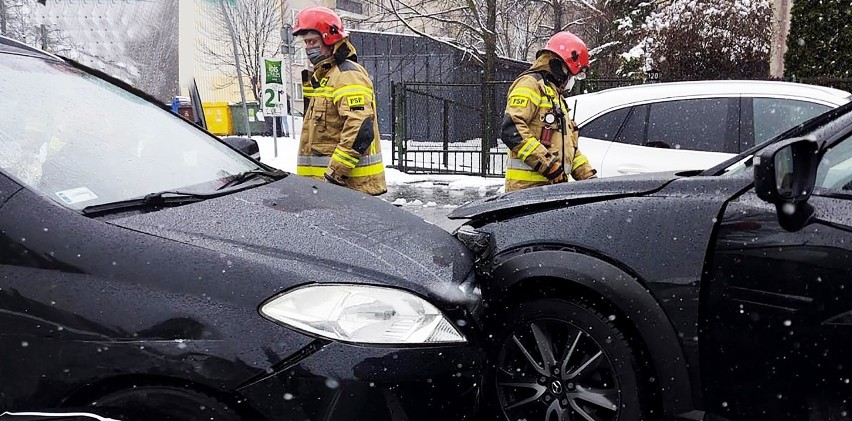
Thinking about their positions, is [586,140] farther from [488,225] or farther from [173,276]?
[173,276]

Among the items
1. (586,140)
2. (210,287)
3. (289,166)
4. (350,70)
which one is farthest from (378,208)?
(289,166)

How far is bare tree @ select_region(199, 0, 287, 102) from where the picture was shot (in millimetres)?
30359

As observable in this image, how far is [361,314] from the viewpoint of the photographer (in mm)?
1894

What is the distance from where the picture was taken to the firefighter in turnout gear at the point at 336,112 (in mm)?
4031

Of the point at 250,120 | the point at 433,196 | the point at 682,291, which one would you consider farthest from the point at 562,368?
the point at 250,120

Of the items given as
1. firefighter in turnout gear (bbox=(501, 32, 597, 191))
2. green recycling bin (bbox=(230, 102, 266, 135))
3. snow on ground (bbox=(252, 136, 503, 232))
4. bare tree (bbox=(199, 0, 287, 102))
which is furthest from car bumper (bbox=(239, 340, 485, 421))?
bare tree (bbox=(199, 0, 287, 102))

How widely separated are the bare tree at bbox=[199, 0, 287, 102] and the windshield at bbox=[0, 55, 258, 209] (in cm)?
2838

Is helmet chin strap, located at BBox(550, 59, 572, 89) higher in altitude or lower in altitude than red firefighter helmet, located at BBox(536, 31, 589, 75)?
lower

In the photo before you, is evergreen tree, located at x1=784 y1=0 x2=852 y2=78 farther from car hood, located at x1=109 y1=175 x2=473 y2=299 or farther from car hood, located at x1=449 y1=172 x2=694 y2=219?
car hood, located at x1=109 y1=175 x2=473 y2=299

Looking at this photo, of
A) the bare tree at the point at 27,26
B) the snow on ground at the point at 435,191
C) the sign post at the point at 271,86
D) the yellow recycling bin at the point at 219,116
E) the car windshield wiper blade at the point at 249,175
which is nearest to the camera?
the car windshield wiper blade at the point at 249,175

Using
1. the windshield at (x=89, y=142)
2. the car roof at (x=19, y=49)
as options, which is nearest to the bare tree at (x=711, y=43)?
the windshield at (x=89, y=142)

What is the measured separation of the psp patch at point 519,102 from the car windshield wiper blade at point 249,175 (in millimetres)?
1797

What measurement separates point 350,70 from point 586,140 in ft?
8.24

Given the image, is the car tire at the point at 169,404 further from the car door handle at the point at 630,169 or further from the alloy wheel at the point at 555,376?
the car door handle at the point at 630,169
